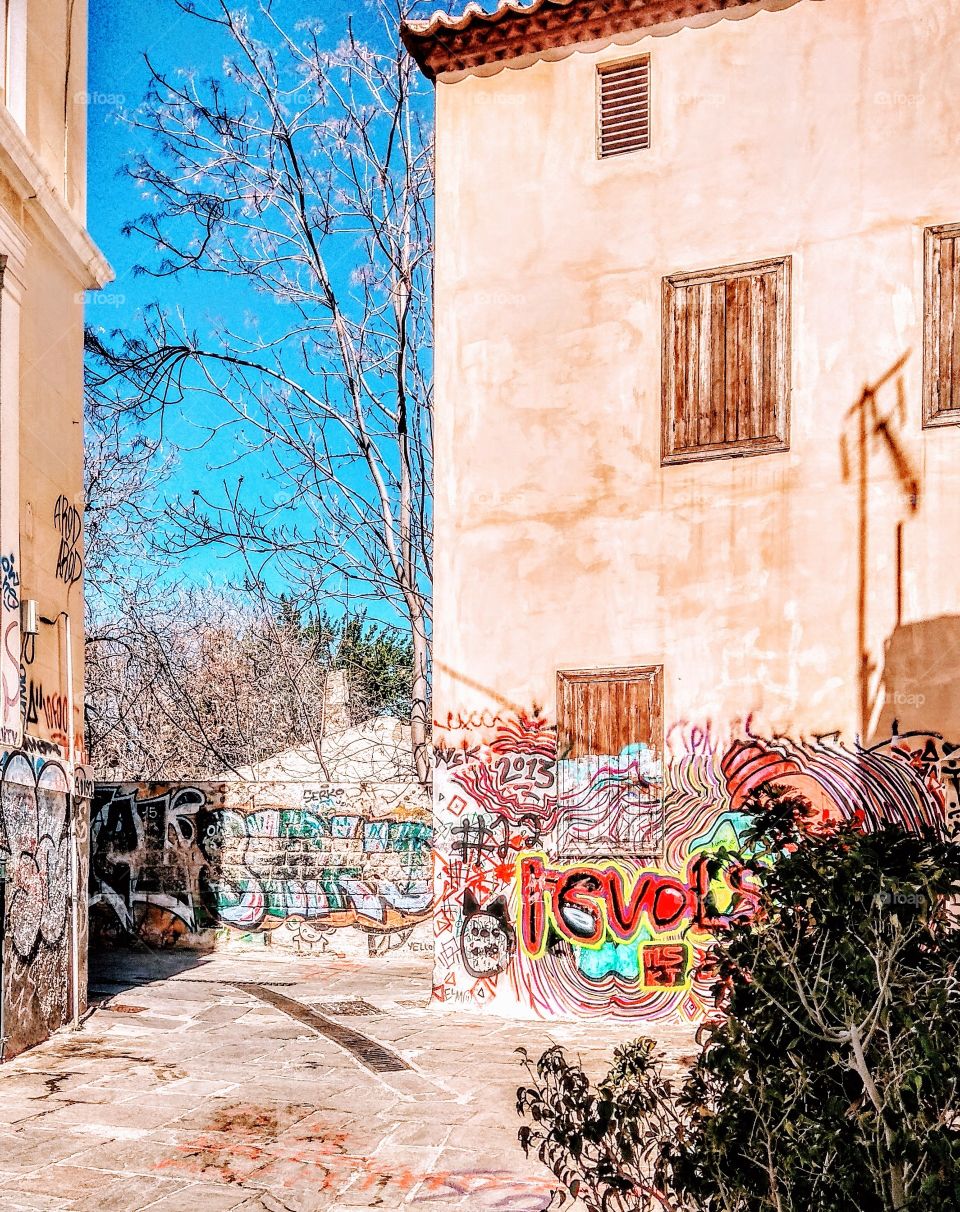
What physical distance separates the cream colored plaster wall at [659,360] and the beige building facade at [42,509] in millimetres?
3118

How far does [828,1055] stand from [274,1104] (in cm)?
505

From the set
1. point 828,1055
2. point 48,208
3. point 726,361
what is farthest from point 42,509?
point 828,1055

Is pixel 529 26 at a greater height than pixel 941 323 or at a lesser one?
greater

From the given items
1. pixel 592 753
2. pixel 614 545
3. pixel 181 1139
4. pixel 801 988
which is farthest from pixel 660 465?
pixel 801 988

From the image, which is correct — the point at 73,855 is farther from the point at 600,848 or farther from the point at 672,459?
the point at 672,459

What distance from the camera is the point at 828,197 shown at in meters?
9.88

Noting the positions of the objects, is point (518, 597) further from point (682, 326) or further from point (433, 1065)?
point (433, 1065)

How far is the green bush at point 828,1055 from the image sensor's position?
9.73ft

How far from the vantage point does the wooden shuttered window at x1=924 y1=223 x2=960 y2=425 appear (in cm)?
939

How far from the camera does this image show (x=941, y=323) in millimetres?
9461

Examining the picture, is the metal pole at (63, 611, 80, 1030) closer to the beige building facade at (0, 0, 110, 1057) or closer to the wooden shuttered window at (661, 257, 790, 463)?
the beige building facade at (0, 0, 110, 1057)

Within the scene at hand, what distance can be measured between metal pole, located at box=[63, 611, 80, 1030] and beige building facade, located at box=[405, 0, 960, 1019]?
2.95 meters

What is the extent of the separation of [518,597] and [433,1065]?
3.94 meters

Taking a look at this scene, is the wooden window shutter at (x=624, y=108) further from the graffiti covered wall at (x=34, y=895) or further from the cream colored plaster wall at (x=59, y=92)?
the graffiti covered wall at (x=34, y=895)
